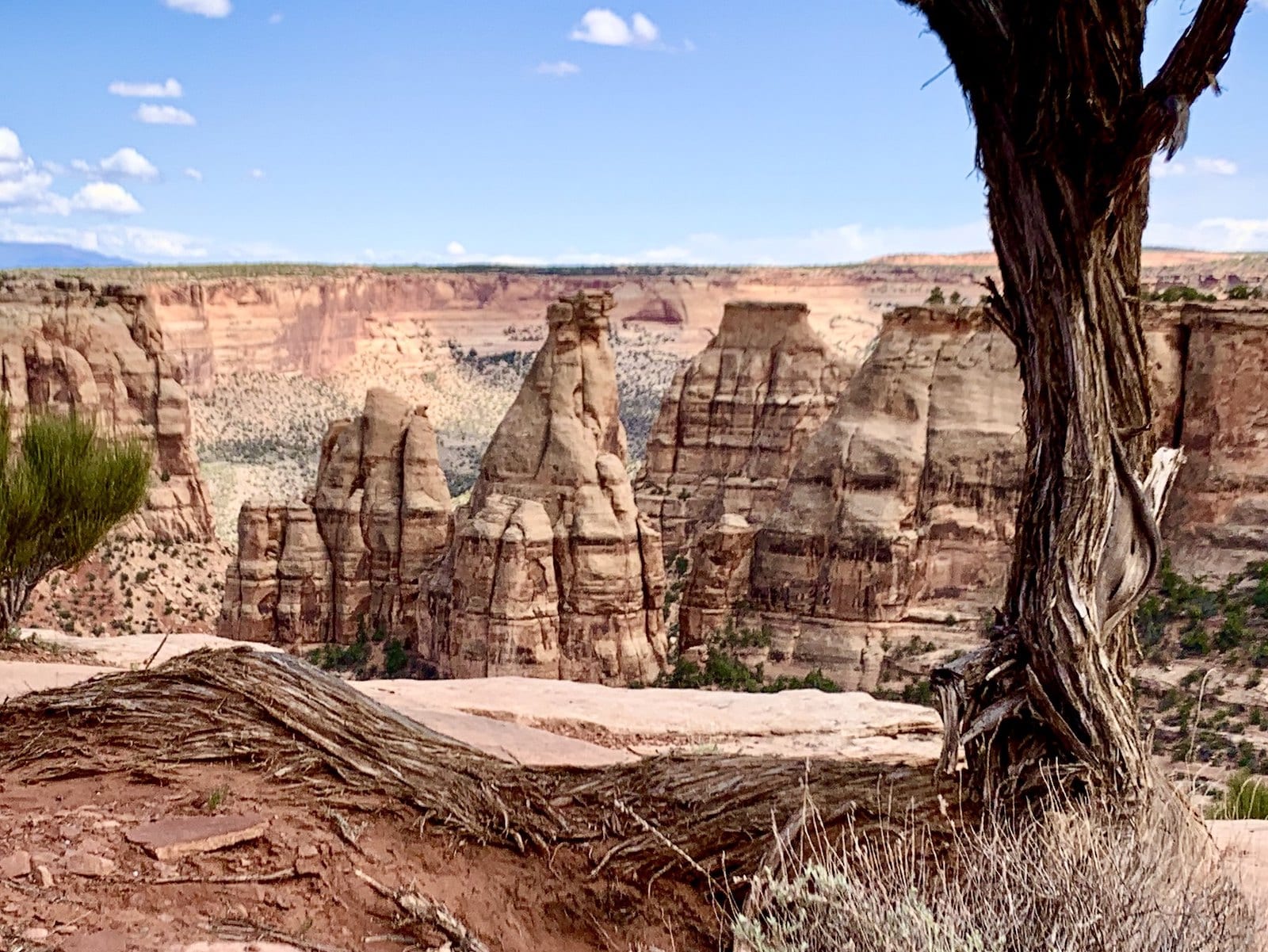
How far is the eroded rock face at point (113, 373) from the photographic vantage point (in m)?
43.3

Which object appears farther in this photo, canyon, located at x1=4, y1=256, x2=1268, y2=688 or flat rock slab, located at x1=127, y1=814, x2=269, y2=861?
canyon, located at x1=4, y1=256, x2=1268, y2=688

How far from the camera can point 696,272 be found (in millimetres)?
138375

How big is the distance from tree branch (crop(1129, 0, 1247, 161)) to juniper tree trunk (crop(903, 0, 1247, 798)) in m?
0.02

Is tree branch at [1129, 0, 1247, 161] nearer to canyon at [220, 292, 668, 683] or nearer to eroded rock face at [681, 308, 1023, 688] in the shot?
canyon at [220, 292, 668, 683]

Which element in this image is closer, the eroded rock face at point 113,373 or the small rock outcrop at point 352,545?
the small rock outcrop at point 352,545

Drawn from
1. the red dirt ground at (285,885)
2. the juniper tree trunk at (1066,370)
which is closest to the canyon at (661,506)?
the red dirt ground at (285,885)

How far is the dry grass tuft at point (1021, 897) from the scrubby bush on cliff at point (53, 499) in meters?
12.7

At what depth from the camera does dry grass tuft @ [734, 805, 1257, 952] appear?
15.1 ft

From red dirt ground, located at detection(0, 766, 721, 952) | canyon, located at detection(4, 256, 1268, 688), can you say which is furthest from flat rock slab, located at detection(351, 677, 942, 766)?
canyon, located at detection(4, 256, 1268, 688)

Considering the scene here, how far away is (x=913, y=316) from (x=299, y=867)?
3109cm

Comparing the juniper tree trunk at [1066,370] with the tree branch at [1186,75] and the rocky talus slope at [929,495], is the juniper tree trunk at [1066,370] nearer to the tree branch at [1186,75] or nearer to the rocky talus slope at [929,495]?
the tree branch at [1186,75]

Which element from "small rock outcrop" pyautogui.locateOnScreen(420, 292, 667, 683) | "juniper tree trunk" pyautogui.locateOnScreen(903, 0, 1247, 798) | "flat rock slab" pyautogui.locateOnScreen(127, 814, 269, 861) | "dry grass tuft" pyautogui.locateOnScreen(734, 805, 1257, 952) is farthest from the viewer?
"small rock outcrop" pyautogui.locateOnScreen(420, 292, 667, 683)

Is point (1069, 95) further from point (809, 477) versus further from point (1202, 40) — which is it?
point (809, 477)

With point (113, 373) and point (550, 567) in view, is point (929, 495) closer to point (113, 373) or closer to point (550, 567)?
point (550, 567)
